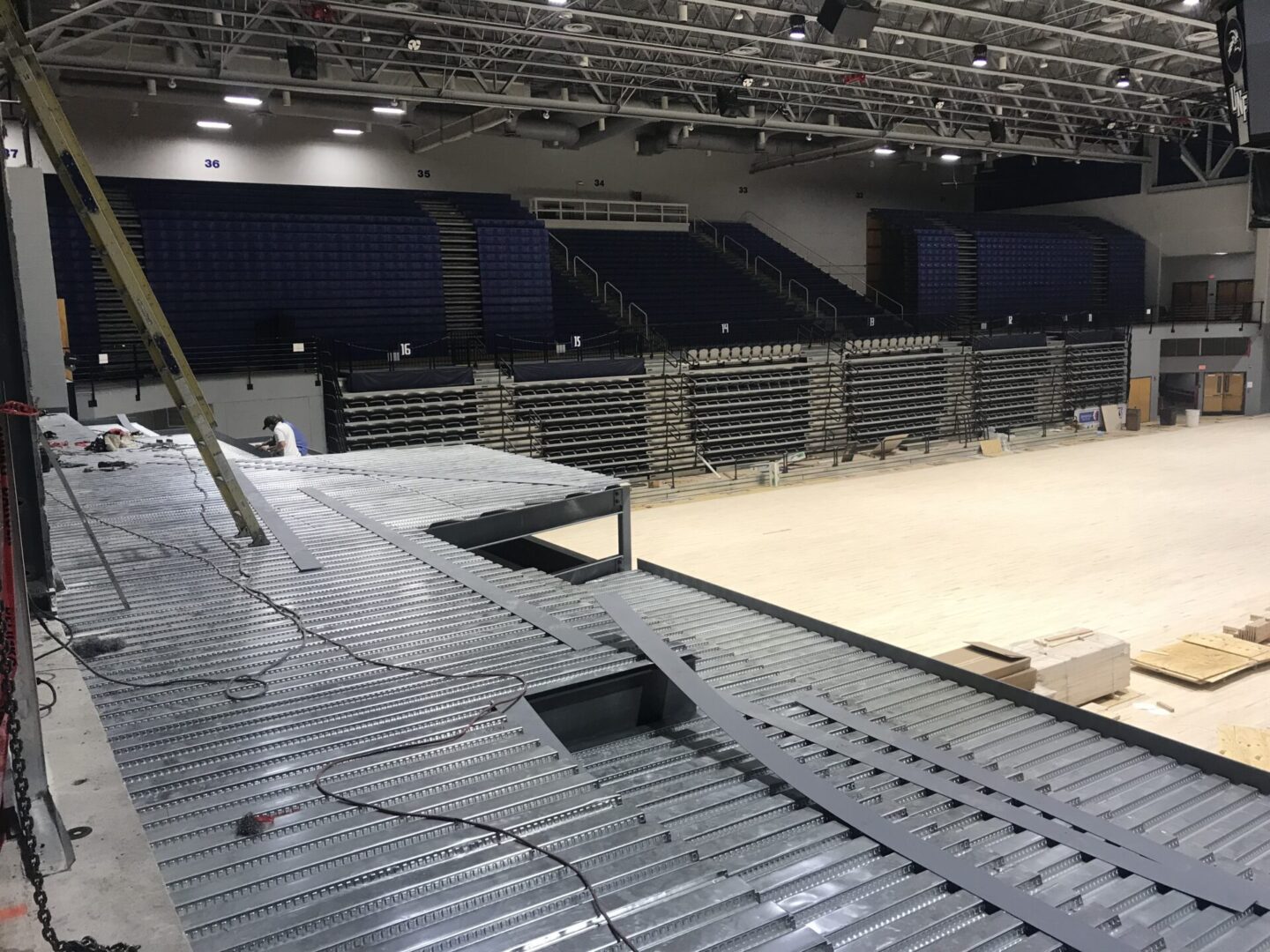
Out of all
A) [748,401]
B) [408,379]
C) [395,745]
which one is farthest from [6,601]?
[748,401]

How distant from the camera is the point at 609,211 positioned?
23.1 m

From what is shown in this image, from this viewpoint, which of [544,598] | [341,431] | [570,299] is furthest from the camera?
[570,299]

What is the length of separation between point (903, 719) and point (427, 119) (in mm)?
17574

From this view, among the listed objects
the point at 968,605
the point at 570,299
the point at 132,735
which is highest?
the point at 570,299

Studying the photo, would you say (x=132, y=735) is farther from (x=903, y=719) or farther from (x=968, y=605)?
(x=968, y=605)

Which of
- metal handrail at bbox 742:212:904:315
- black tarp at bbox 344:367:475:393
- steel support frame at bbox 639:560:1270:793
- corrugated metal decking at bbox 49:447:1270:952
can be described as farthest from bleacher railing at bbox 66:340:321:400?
metal handrail at bbox 742:212:904:315

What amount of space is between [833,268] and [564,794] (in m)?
25.3

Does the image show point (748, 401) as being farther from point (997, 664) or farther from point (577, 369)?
point (997, 664)

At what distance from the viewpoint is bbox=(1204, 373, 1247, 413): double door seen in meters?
26.2

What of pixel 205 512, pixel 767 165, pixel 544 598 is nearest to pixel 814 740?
pixel 544 598

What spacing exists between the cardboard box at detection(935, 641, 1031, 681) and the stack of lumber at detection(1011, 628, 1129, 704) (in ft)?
1.27

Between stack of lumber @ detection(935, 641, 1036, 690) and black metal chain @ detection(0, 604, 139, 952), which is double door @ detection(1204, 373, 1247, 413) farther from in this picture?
black metal chain @ detection(0, 604, 139, 952)

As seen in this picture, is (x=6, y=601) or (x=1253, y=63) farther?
(x=1253, y=63)

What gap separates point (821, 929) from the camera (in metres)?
2.38
